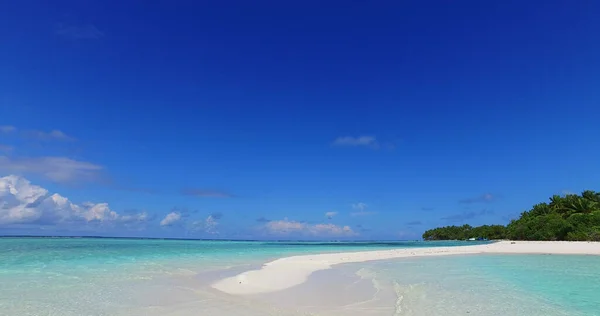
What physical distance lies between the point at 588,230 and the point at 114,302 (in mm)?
61505

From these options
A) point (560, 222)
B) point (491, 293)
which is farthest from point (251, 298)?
point (560, 222)

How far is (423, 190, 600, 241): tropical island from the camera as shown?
54.0m

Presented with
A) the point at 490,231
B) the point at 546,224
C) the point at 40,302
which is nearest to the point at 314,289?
the point at 40,302

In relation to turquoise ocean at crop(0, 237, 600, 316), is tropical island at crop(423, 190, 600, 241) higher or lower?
higher

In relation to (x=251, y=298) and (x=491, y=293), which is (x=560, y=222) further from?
(x=251, y=298)

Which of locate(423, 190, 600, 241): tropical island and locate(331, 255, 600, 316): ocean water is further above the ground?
locate(423, 190, 600, 241): tropical island

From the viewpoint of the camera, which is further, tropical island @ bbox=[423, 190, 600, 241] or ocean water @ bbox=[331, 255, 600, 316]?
tropical island @ bbox=[423, 190, 600, 241]

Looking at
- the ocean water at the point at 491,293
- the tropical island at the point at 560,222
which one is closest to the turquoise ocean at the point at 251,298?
the ocean water at the point at 491,293

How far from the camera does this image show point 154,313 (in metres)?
9.59

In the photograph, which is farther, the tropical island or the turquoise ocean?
the tropical island

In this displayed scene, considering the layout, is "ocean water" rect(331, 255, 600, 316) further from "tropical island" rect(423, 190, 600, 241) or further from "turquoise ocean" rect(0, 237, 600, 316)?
"tropical island" rect(423, 190, 600, 241)

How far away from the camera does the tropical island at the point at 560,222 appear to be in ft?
177

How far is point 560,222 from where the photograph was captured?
2259 inches

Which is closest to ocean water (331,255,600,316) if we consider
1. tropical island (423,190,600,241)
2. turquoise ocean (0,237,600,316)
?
turquoise ocean (0,237,600,316)
